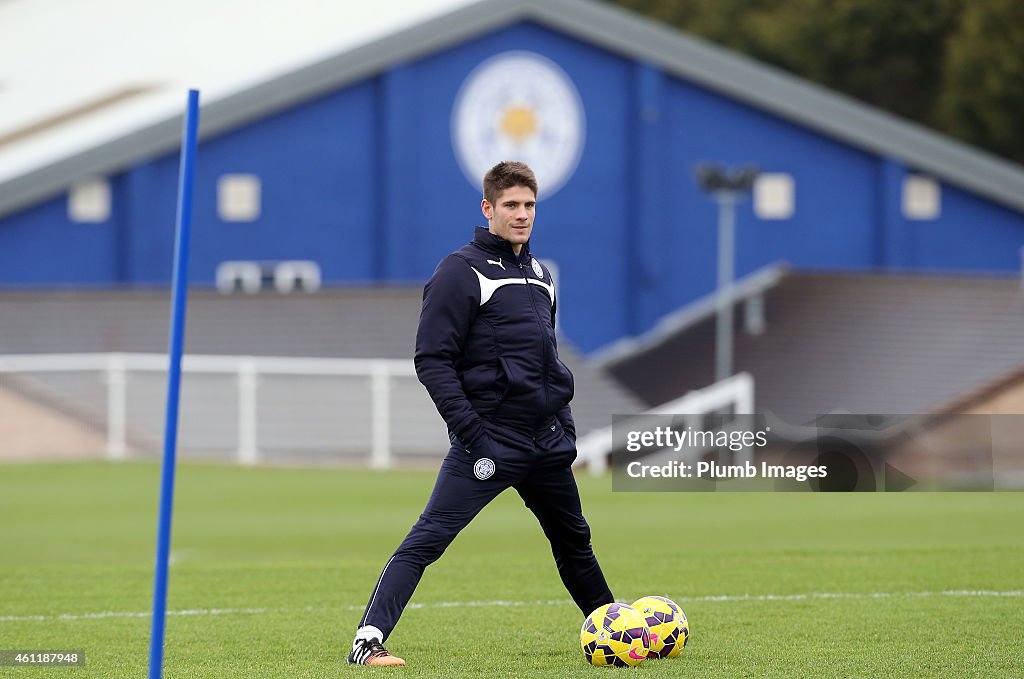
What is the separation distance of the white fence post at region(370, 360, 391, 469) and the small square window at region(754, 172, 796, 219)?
13.6m

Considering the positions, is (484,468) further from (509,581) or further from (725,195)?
(725,195)

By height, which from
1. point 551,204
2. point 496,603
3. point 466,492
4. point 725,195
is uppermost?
point 551,204

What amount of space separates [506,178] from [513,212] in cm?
15

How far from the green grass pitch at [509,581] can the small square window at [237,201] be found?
1546cm

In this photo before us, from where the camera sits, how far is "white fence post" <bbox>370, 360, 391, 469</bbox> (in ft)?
80.0

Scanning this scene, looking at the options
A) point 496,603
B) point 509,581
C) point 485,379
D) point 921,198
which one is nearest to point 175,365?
point 485,379

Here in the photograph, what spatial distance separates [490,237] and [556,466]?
41.7 inches

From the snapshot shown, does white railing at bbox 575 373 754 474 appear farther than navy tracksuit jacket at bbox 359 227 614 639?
Yes

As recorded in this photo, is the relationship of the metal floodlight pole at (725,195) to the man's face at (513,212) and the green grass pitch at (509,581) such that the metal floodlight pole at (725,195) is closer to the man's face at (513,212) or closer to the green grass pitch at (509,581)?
the green grass pitch at (509,581)

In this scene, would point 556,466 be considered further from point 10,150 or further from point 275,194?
point 10,150

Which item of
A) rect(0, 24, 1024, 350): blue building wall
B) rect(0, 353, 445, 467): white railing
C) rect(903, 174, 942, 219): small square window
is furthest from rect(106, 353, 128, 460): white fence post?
rect(903, 174, 942, 219): small square window

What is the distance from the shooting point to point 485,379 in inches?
298

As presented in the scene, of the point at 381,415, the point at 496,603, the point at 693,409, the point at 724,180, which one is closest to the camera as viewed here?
the point at 496,603

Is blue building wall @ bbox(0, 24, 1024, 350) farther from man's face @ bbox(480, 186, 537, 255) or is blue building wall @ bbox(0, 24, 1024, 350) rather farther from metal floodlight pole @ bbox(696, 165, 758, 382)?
man's face @ bbox(480, 186, 537, 255)
